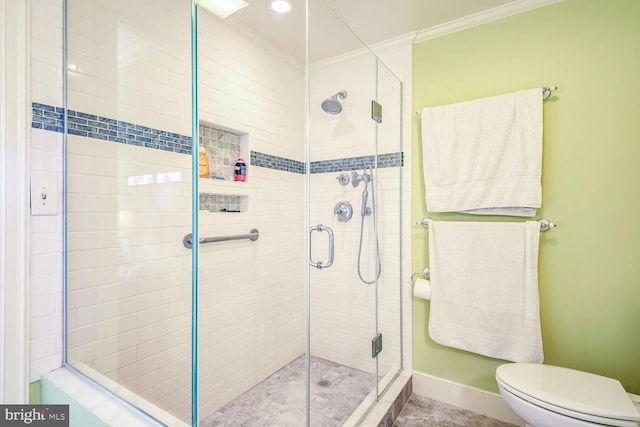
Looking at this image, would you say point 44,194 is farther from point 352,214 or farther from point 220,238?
point 352,214

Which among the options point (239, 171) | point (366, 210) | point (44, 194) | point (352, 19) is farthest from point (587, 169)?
point (44, 194)

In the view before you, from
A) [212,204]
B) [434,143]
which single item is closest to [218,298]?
[212,204]

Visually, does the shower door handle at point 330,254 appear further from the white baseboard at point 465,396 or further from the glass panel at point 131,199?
the white baseboard at point 465,396

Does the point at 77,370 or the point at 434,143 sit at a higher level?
the point at 434,143

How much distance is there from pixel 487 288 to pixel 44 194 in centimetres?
208

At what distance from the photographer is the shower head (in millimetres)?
1735

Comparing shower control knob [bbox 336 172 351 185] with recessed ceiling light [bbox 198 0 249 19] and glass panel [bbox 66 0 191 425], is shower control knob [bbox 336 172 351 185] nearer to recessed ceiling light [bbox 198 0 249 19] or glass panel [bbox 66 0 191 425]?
glass panel [bbox 66 0 191 425]

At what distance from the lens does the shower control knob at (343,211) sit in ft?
5.86

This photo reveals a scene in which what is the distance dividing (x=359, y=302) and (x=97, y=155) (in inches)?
60.3

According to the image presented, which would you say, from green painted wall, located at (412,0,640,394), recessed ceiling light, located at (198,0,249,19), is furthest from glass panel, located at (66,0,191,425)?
green painted wall, located at (412,0,640,394)

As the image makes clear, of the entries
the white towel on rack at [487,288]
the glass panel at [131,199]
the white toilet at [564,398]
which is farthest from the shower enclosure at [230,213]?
the white toilet at [564,398]

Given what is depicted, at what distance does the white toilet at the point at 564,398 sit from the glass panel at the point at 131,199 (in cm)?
133

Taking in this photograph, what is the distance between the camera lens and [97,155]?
122cm

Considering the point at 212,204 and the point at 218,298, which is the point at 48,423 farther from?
the point at 212,204
